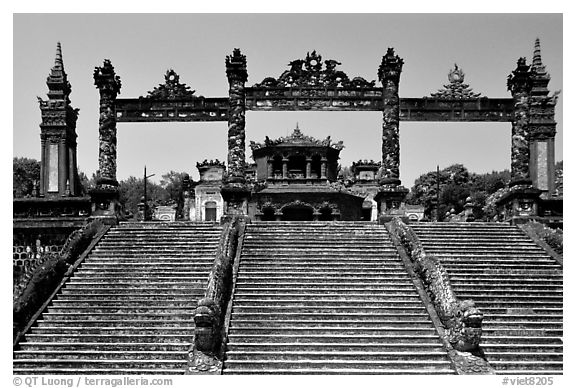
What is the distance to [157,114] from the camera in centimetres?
2084

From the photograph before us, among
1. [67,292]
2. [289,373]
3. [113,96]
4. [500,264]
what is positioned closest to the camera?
[289,373]

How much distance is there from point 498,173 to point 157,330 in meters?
63.1

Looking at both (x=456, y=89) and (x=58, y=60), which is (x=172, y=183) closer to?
(x=58, y=60)

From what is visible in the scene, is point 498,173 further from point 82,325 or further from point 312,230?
point 82,325

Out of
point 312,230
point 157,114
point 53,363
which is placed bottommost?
point 53,363

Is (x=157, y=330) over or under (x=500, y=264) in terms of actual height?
under

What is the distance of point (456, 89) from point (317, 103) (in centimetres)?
481

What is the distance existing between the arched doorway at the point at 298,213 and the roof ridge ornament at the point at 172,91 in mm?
13031

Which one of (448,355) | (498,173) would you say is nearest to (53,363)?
(448,355)

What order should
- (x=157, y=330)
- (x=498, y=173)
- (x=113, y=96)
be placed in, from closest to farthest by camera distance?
(x=157, y=330)
(x=113, y=96)
(x=498, y=173)

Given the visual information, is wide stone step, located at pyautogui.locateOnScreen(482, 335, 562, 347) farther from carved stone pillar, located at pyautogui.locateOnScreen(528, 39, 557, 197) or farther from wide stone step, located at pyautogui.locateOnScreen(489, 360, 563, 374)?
carved stone pillar, located at pyautogui.locateOnScreen(528, 39, 557, 197)

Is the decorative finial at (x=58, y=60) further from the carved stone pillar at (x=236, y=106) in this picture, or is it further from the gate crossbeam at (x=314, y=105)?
the carved stone pillar at (x=236, y=106)

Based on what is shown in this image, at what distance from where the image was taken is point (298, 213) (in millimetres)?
33125

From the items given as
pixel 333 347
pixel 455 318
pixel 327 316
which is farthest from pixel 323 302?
pixel 455 318
